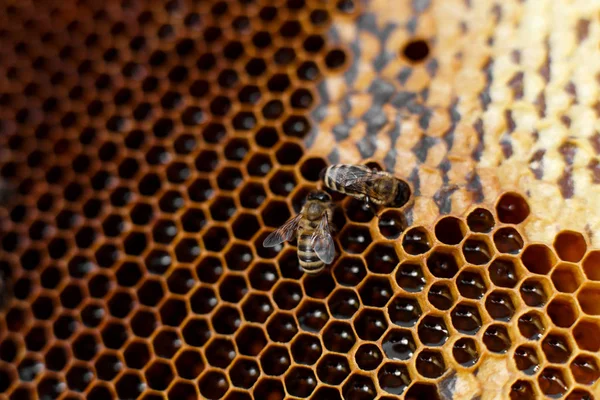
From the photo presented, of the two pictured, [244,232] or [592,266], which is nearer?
[592,266]

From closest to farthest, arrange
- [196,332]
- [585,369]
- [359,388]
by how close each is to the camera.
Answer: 1. [585,369]
2. [359,388]
3. [196,332]

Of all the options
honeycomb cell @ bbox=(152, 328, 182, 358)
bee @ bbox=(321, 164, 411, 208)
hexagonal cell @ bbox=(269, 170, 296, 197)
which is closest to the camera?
bee @ bbox=(321, 164, 411, 208)

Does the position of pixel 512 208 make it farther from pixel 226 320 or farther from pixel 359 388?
pixel 226 320

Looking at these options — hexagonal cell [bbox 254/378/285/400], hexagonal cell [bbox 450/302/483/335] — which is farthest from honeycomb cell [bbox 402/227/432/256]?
hexagonal cell [bbox 254/378/285/400]

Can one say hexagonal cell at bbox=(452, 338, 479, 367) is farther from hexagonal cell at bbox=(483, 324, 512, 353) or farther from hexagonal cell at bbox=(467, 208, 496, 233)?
hexagonal cell at bbox=(467, 208, 496, 233)

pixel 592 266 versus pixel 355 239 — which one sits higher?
Result: pixel 592 266

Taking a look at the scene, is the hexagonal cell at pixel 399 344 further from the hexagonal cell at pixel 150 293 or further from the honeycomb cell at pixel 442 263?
the hexagonal cell at pixel 150 293

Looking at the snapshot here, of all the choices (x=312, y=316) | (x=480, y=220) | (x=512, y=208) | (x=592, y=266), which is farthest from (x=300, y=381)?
(x=592, y=266)
